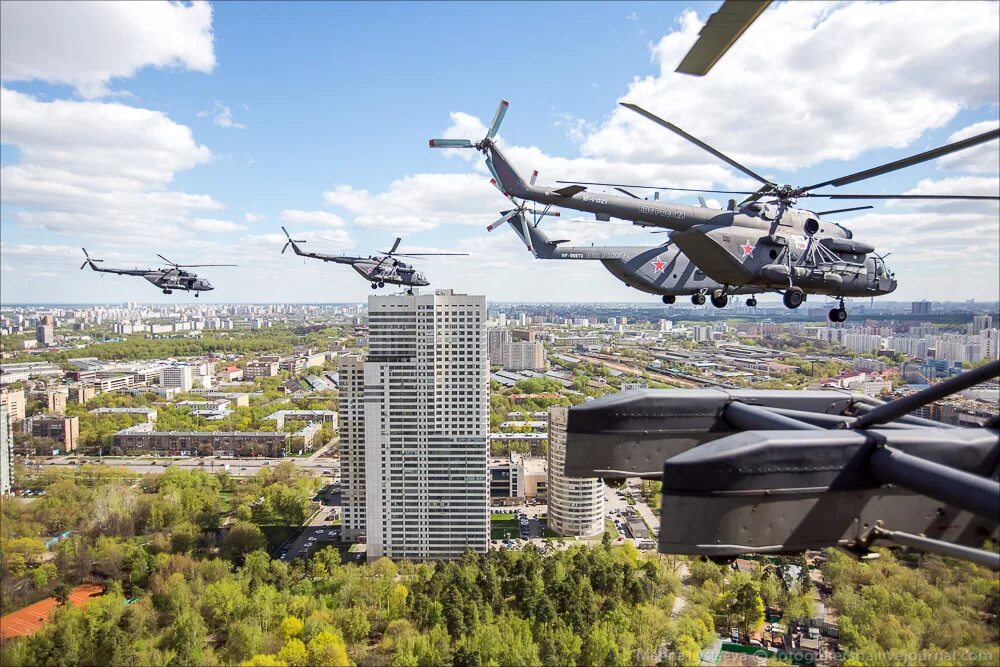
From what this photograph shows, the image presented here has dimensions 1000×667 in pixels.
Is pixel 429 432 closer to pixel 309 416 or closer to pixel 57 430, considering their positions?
pixel 309 416

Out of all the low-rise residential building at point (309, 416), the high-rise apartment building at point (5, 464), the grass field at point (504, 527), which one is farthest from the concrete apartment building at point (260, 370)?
the grass field at point (504, 527)

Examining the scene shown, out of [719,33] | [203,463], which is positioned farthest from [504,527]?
[719,33]

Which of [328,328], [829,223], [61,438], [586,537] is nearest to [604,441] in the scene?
[829,223]

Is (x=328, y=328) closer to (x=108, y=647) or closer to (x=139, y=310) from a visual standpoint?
(x=139, y=310)

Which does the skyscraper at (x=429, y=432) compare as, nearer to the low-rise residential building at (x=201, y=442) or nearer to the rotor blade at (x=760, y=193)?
the rotor blade at (x=760, y=193)

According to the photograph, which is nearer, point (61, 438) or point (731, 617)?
point (731, 617)

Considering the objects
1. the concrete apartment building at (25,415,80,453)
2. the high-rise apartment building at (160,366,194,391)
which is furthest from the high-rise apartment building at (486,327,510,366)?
the concrete apartment building at (25,415,80,453)
